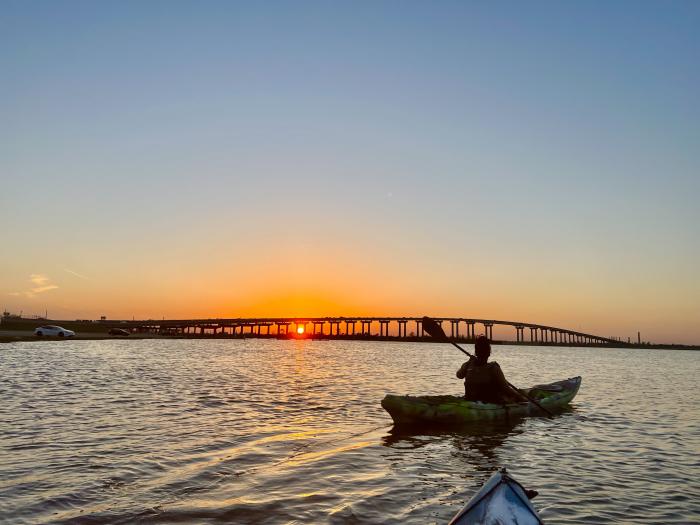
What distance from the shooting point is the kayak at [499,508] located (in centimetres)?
588

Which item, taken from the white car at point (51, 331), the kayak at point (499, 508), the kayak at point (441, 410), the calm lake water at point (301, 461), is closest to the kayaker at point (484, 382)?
the kayak at point (441, 410)

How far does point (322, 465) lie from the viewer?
450 inches

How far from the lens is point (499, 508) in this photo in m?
5.99

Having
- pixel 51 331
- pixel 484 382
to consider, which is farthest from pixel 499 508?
pixel 51 331

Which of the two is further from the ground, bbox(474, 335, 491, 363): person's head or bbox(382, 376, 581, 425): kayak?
bbox(474, 335, 491, 363): person's head

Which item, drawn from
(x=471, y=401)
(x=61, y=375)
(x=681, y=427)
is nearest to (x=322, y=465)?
(x=471, y=401)

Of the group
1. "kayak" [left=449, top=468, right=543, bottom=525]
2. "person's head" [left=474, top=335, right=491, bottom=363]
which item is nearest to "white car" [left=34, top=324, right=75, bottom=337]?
"person's head" [left=474, top=335, right=491, bottom=363]

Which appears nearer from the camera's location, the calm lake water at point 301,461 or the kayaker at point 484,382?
the calm lake water at point 301,461

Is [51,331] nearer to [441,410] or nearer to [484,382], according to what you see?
[441,410]

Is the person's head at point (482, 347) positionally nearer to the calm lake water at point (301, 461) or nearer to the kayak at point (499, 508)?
the calm lake water at point (301, 461)

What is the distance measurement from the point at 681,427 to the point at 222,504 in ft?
57.3

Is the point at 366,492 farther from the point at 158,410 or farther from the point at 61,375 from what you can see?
the point at 61,375

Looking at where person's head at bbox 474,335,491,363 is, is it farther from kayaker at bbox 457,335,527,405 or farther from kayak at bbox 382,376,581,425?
kayak at bbox 382,376,581,425

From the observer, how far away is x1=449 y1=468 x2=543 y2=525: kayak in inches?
231
